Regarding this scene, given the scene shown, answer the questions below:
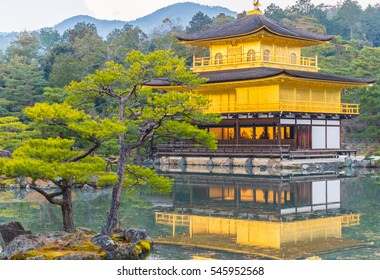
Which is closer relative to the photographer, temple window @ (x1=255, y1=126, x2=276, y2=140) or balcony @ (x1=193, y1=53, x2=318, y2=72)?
temple window @ (x1=255, y1=126, x2=276, y2=140)

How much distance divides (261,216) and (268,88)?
A: 63.1 feet

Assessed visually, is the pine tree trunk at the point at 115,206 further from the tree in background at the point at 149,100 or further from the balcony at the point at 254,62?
the balcony at the point at 254,62

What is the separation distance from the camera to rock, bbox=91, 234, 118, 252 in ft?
41.2

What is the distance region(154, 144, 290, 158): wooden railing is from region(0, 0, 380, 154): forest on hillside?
7105mm

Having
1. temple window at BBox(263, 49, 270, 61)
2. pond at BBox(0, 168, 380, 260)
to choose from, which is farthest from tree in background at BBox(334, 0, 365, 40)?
pond at BBox(0, 168, 380, 260)

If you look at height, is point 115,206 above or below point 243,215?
above

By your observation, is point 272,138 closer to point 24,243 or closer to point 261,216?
point 261,216

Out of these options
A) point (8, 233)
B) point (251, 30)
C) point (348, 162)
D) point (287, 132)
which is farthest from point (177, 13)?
point (8, 233)

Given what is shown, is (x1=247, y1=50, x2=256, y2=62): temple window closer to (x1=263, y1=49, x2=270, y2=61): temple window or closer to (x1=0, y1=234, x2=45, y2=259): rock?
(x1=263, y1=49, x2=270, y2=61): temple window

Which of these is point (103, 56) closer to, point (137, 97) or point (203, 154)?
point (203, 154)

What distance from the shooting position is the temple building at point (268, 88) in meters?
36.4

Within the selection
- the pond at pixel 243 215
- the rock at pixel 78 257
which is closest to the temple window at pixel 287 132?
the pond at pixel 243 215

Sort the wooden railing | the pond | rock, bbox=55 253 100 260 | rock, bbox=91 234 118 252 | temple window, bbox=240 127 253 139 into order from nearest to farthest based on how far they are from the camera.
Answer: rock, bbox=55 253 100 260
rock, bbox=91 234 118 252
the pond
the wooden railing
temple window, bbox=240 127 253 139

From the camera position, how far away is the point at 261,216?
1853 cm
